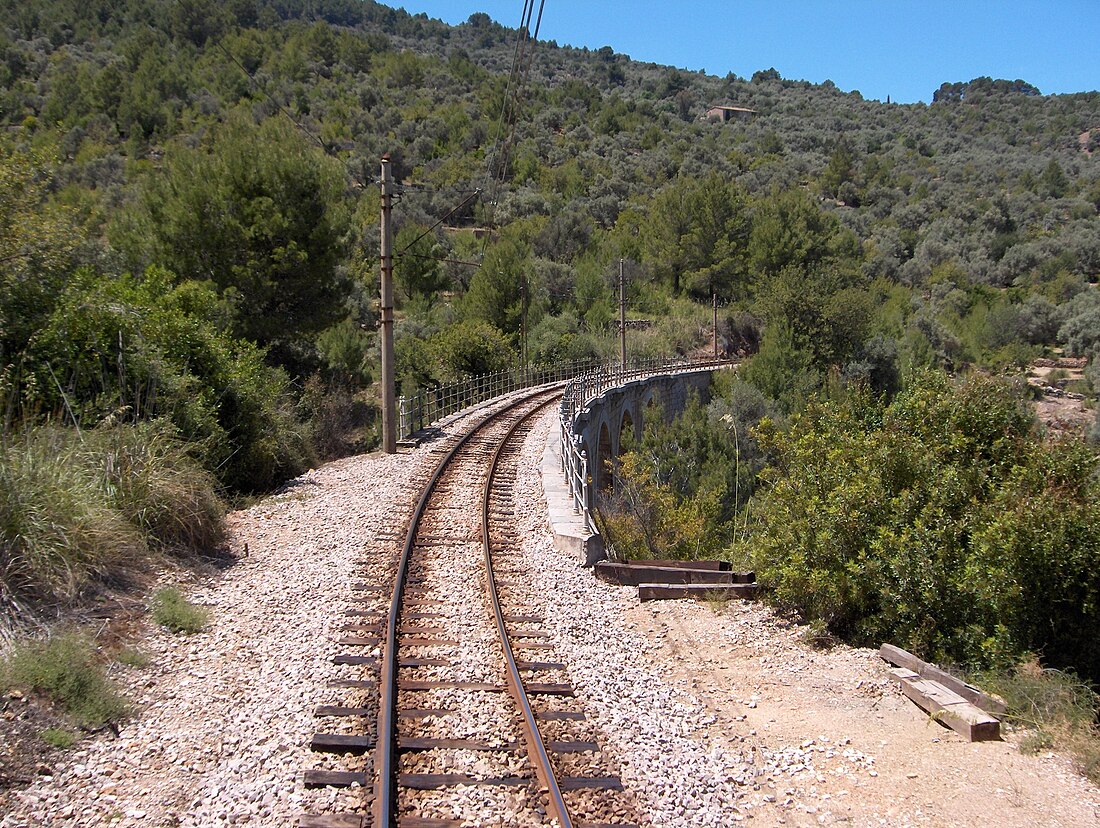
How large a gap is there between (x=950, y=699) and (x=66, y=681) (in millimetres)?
6223

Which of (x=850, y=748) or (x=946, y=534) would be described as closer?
(x=850, y=748)

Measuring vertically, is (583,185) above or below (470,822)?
above

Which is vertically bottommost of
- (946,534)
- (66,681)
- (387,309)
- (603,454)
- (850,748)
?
(603,454)

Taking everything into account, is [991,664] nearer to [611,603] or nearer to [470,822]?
[611,603]

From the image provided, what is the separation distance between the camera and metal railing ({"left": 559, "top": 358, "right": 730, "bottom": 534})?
39.6 ft

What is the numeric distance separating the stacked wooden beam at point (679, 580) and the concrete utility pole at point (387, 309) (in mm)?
9260

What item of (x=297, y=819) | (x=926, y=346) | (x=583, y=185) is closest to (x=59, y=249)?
(x=297, y=819)

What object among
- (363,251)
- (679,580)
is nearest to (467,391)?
(679,580)

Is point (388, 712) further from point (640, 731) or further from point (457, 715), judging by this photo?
point (640, 731)

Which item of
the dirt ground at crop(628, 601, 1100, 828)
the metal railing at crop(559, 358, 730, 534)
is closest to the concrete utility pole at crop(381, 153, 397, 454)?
the metal railing at crop(559, 358, 730, 534)

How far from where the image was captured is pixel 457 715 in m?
5.72

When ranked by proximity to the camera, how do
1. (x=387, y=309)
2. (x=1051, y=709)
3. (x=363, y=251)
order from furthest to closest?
(x=363, y=251) → (x=387, y=309) → (x=1051, y=709)

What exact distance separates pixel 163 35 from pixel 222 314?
308 ft

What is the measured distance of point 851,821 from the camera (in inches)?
186
